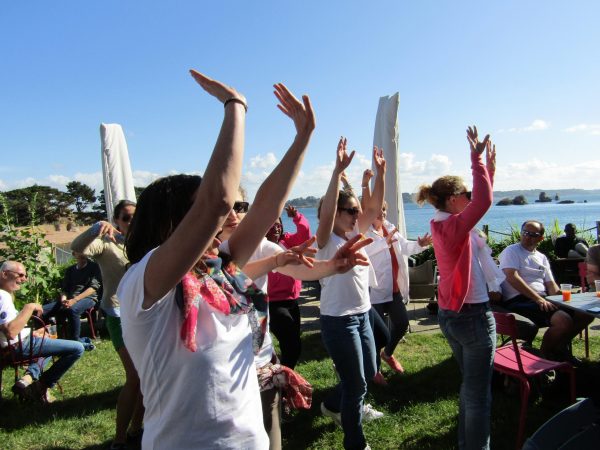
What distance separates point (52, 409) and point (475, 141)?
4.84 metres

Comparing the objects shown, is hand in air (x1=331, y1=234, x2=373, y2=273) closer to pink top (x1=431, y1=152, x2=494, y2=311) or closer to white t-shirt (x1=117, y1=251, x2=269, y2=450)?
pink top (x1=431, y1=152, x2=494, y2=311)

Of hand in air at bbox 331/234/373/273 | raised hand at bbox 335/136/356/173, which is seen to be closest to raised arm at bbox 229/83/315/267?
hand in air at bbox 331/234/373/273

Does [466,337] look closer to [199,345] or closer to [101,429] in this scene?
[199,345]

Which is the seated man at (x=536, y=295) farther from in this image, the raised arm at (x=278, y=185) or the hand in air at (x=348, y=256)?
the raised arm at (x=278, y=185)

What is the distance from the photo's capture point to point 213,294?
54.3 inches

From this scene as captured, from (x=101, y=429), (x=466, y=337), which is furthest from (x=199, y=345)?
(x=101, y=429)

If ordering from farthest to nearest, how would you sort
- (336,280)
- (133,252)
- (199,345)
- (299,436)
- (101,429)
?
(101,429)
(299,436)
(336,280)
(133,252)
(199,345)

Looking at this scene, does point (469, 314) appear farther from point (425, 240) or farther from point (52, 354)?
point (52, 354)

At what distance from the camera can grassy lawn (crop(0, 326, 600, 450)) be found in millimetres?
3738

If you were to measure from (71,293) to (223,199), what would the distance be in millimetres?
7469

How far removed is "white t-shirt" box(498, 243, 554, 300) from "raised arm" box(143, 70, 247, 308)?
509cm

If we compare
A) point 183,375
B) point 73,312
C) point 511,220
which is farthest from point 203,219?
point 511,220

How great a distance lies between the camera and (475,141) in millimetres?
2715

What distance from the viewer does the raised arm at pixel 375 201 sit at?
3617 mm
